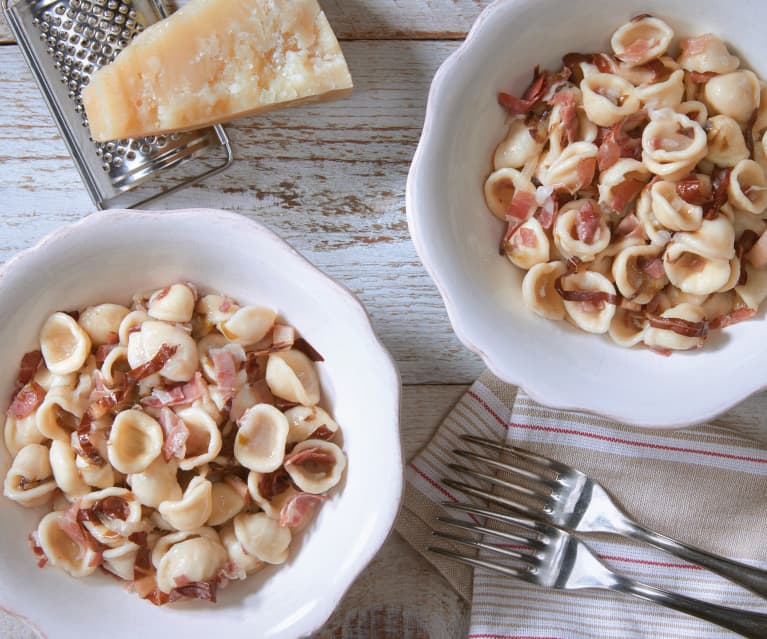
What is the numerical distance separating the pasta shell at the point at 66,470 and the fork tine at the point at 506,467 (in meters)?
0.69

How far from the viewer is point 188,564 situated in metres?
1.27

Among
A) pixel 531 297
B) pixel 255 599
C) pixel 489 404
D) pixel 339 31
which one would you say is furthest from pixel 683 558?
pixel 339 31

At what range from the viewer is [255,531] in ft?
4.35

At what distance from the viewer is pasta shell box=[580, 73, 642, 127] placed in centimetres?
133

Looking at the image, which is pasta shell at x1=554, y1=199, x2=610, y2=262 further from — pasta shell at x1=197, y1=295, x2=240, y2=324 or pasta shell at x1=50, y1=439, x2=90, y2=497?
pasta shell at x1=50, y1=439, x2=90, y2=497

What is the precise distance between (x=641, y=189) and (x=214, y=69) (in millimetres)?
799

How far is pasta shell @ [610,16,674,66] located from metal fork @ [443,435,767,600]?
0.75 m

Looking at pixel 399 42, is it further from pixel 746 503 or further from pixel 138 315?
pixel 746 503

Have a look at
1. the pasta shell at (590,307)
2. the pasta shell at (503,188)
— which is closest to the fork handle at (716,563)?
the pasta shell at (590,307)

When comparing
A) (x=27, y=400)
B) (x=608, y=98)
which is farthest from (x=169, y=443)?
(x=608, y=98)

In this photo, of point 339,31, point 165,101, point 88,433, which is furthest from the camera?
point 339,31

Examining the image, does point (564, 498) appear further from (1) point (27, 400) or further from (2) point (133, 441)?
(1) point (27, 400)

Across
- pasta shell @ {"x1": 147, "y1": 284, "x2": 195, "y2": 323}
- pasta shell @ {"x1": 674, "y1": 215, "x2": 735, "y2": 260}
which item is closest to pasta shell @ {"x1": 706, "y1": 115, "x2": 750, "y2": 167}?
pasta shell @ {"x1": 674, "y1": 215, "x2": 735, "y2": 260}

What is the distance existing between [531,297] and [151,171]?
0.76 metres
